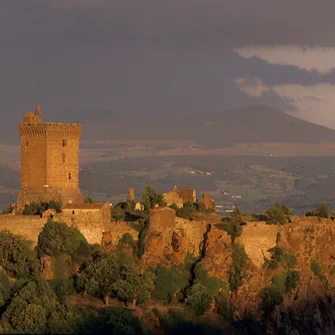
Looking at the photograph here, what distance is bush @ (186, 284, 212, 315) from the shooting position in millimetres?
84500

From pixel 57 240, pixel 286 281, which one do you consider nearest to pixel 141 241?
pixel 57 240

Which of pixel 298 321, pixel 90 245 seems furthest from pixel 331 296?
pixel 90 245

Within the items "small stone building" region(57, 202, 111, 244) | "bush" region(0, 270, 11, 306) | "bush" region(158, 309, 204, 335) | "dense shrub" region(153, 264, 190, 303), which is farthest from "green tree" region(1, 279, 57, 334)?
"dense shrub" region(153, 264, 190, 303)

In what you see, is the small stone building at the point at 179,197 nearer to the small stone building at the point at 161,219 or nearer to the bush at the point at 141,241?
the small stone building at the point at 161,219

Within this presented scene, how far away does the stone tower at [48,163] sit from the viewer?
9312cm

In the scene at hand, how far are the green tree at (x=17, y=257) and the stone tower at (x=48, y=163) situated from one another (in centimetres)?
750

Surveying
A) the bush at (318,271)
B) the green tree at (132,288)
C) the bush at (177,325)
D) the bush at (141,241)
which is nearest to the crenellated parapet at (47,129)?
the bush at (141,241)

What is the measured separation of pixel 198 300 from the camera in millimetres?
84625

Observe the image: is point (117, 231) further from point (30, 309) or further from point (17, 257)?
point (30, 309)

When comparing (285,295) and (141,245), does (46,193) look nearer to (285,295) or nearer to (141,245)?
(141,245)

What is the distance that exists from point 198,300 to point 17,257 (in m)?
13.7

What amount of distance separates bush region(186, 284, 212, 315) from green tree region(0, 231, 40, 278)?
11.4 metres

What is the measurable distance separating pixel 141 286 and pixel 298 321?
13.0 metres

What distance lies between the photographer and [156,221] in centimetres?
8781
